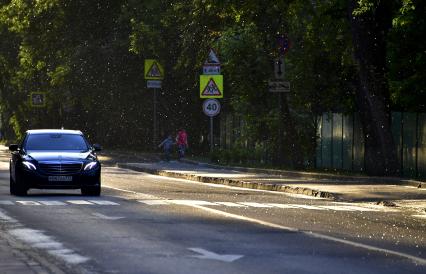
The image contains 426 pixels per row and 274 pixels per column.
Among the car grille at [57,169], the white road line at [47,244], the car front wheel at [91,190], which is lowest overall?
the white road line at [47,244]

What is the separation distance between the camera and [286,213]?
23875mm

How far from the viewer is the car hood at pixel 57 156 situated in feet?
96.3

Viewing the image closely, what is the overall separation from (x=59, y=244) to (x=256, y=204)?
10579mm

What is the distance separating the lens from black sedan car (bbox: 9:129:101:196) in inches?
1147

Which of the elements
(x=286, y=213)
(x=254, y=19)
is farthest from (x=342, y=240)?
(x=254, y=19)

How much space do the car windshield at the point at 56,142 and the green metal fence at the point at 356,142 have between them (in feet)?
34.4

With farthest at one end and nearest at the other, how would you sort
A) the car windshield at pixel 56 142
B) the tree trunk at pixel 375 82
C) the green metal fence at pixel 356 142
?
the green metal fence at pixel 356 142
the tree trunk at pixel 375 82
the car windshield at pixel 56 142

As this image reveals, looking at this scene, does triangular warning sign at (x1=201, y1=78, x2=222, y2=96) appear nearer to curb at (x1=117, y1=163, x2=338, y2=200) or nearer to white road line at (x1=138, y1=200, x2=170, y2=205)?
curb at (x1=117, y1=163, x2=338, y2=200)

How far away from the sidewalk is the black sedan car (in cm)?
518

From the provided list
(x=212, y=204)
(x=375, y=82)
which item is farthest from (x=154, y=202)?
(x=375, y=82)

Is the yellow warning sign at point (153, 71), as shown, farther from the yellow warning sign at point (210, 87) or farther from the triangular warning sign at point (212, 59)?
the triangular warning sign at point (212, 59)

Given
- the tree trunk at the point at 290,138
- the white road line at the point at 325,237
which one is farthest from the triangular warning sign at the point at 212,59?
the white road line at the point at 325,237

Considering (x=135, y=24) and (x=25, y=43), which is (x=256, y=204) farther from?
(x=25, y=43)

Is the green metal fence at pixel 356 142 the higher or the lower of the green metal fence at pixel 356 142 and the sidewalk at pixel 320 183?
the higher
